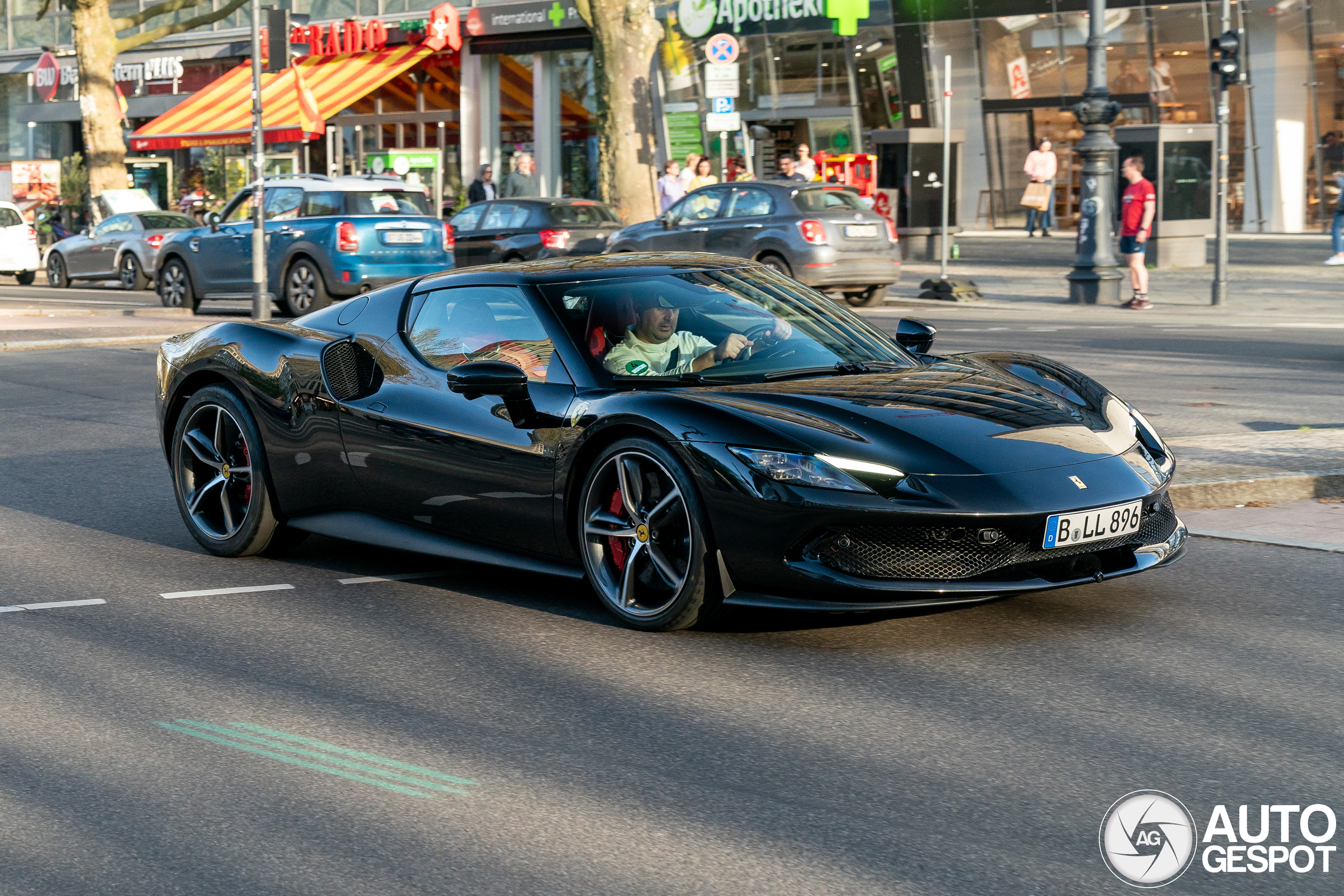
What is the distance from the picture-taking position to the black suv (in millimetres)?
20500

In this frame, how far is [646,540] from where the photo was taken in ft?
18.4

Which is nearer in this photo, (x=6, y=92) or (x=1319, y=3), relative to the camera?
(x=1319, y=3)

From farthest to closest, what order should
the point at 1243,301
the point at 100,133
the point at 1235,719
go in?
1. the point at 100,133
2. the point at 1243,301
3. the point at 1235,719

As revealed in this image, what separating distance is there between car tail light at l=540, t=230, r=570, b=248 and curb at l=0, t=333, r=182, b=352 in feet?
23.7

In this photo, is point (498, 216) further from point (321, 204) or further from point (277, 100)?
point (277, 100)

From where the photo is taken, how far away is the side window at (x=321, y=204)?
69.3ft

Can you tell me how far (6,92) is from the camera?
2149 inches

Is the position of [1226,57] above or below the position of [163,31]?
below

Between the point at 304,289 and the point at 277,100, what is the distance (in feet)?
72.4

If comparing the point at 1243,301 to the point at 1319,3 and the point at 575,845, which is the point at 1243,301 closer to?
the point at 1319,3

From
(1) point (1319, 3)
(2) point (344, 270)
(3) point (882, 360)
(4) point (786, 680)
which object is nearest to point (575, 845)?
(4) point (786, 680)

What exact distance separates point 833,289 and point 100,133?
77.6ft

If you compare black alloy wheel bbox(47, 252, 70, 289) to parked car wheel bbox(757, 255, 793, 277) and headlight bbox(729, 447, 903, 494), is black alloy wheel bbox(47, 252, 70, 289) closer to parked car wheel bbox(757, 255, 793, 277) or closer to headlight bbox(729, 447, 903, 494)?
parked car wheel bbox(757, 255, 793, 277)

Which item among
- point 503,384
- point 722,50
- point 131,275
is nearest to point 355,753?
point 503,384
